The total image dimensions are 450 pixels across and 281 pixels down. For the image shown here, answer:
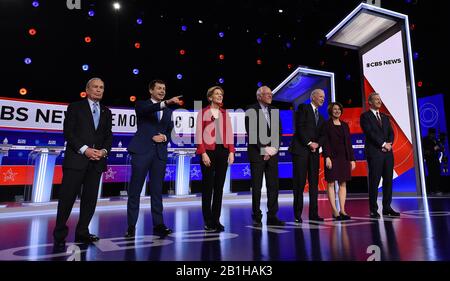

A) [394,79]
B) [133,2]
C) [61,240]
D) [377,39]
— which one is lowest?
[61,240]

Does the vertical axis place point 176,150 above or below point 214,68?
below

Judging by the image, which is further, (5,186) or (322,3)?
(322,3)

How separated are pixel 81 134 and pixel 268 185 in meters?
1.82

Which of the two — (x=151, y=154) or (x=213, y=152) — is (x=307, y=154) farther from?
(x=151, y=154)

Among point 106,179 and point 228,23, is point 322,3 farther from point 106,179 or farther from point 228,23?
point 106,179

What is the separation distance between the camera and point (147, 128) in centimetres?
260

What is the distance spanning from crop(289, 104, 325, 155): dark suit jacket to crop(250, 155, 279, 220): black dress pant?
0.33 m

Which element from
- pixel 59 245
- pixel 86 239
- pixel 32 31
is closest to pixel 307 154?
pixel 86 239

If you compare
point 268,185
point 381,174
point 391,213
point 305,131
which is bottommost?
point 391,213

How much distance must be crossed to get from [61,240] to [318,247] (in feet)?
6.11

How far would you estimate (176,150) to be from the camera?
5.96 metres

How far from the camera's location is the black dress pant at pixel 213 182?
2689 mm

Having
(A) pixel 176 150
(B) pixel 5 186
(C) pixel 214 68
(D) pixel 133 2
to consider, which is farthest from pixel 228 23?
(B) pixel 5 186

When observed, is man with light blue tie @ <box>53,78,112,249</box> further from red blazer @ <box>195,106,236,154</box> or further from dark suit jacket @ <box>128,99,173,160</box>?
red blazer @ <box>195,106,236,154</box>
